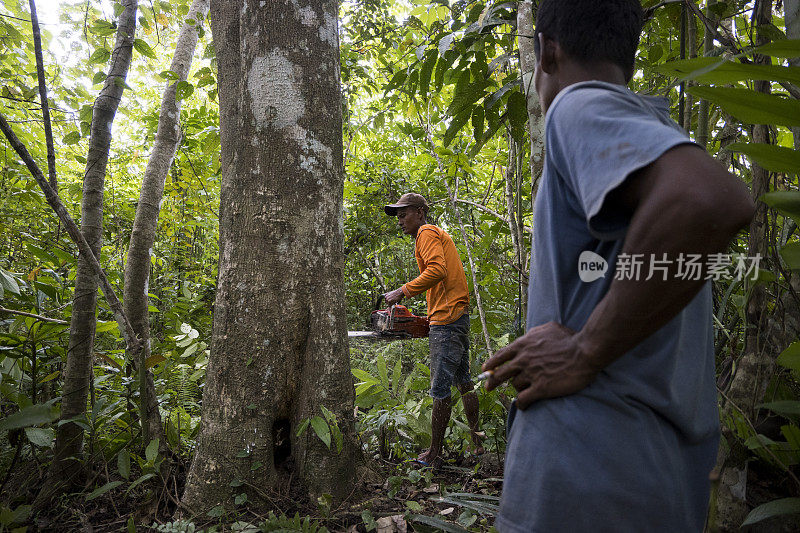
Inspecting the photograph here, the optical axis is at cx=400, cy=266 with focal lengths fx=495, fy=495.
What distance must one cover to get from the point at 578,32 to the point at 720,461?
4.68ft

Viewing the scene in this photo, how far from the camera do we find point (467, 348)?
13.3 ft

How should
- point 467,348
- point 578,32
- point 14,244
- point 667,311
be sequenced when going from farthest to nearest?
point 14,244
point 467,348
point 578,32
point 667,311

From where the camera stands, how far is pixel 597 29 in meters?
1.00

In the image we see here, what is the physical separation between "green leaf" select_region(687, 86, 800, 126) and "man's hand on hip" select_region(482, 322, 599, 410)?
678 millimetres

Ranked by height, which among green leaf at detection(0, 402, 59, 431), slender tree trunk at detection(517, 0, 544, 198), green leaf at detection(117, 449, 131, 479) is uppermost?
slender tree trunk at detection(517, 0, 544, 198)

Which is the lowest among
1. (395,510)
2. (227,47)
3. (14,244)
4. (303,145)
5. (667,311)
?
(395,510)

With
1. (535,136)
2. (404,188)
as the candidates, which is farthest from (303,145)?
(404,188)

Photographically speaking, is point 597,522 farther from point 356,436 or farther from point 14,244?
point 14,244

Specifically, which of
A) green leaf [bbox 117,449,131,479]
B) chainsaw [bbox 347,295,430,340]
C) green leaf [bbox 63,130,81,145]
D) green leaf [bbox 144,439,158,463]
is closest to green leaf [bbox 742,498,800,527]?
green leaf [bbox 144,439,158,463]

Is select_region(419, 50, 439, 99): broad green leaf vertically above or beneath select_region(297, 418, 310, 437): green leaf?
above

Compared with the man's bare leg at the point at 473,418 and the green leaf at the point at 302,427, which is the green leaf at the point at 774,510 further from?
the man's bare leg at the point at 473,418

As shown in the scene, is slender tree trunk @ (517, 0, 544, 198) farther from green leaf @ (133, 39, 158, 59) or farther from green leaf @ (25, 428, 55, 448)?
green leaf @ (25, 428, 55, 448)

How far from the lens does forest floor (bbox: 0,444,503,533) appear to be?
1889 mm

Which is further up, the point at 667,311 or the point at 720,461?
the point at 667,311
